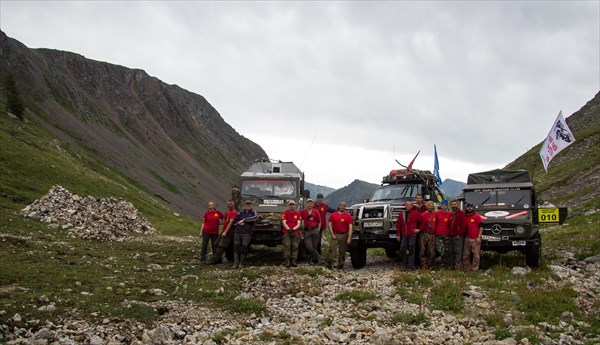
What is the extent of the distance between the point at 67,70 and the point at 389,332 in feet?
368

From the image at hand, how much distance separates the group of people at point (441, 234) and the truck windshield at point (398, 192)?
2.08 m

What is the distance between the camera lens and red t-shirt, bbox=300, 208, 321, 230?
52.4ft

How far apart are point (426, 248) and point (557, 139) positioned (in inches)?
355

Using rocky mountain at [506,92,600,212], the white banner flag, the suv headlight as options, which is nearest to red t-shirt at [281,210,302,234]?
the suv headlight

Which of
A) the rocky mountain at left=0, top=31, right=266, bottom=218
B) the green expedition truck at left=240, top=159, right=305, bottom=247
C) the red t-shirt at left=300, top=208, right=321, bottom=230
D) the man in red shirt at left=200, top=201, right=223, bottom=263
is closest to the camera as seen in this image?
the red t-shirt at left=300, top=208, right=321, bottom=230

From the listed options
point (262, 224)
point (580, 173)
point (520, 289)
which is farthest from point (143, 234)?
point (580, 173)

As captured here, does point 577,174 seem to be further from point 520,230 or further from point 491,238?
point 491,238

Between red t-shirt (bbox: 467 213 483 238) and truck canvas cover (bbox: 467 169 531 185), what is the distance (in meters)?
2.69

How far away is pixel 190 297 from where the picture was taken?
36.9 feet

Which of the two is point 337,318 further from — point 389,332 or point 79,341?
point 79,341

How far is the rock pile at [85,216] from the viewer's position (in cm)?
2267

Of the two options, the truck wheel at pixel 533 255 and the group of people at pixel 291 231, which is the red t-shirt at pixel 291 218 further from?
the truck wheel at pixel 533 255

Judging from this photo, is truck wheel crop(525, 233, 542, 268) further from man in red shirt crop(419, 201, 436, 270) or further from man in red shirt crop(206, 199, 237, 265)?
man in red shirt crop(206, 199, 237, 265)

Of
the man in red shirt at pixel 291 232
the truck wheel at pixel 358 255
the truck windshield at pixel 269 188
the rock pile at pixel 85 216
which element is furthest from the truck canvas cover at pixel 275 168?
the rock pile at pixel 85 216
